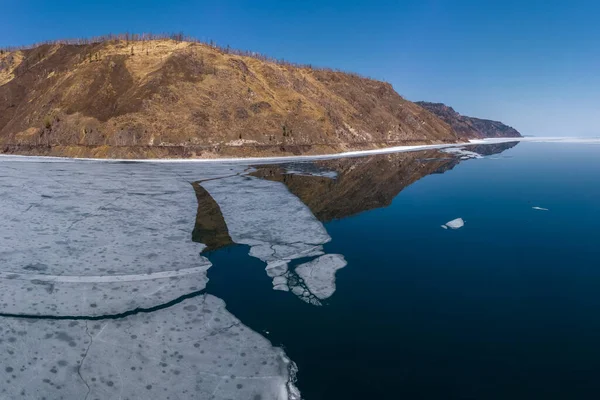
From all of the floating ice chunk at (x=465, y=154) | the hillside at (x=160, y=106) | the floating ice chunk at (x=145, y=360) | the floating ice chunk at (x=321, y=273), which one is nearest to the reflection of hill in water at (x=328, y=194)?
the floating ice chunk at (x=321, y=273)

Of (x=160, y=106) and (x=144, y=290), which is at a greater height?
(x=160, y=106)

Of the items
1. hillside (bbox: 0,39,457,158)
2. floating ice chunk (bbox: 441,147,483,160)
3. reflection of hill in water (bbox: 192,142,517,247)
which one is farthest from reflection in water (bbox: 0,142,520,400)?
floating ice chunk (bbox: 441,147,483,160)

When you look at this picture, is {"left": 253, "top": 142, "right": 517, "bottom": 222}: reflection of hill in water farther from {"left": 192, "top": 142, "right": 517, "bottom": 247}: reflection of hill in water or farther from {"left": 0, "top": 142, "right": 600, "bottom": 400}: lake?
{"left": 0, "top": 142, "right": 600, "bottom": 400}: lake

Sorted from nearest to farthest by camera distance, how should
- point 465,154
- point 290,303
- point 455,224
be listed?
point 290,303, point 455,224, point 465,154

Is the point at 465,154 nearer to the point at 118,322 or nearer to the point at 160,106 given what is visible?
the point at 160,106

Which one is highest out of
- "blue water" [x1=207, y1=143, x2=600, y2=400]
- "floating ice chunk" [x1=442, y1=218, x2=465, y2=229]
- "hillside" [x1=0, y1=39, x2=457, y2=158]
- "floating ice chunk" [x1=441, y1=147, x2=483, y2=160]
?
"hillside" [x1=0, y1=39, x2=457, y2=158]

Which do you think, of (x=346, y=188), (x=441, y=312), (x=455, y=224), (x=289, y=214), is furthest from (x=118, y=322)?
(x=346, y=188)
